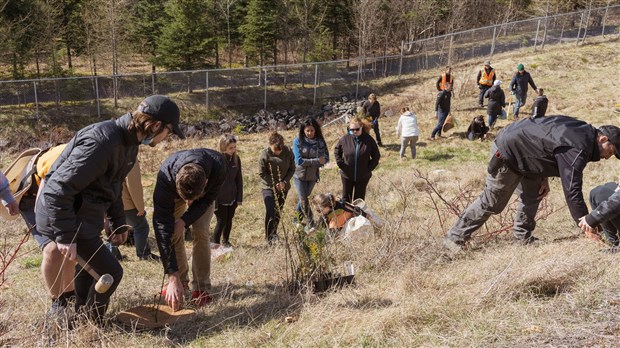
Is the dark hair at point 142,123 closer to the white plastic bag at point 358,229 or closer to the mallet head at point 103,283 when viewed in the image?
the mallet head at point 103,283

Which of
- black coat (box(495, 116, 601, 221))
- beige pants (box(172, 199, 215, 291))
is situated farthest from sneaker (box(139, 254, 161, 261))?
black coat (box(495, 116, 601, 221))

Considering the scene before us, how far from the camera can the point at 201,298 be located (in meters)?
4.04

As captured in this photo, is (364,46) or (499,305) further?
(364,46)

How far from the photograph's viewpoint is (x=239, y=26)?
29.0m

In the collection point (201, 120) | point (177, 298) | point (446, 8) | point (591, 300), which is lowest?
point (201, 120)

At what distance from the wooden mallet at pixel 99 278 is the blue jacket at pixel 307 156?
396 centimetres

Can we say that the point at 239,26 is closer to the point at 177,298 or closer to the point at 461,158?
the point at 461,158

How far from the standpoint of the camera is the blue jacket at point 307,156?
22.9 ft

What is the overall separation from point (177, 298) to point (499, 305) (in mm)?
2306

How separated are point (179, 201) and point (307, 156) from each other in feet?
9.93

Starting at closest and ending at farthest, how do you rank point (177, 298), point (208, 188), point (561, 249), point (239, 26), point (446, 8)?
1. point (177, 298)
2. point (208, 188)
3. point (561, 249)
4. point (239, 26)
5. point (446, 8)

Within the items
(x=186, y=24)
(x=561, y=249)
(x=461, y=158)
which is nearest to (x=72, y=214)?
(x=561, y=249)

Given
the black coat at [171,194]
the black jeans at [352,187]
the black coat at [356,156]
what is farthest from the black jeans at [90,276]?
the black jeans at [352,187]

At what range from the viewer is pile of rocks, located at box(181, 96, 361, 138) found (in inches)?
832
